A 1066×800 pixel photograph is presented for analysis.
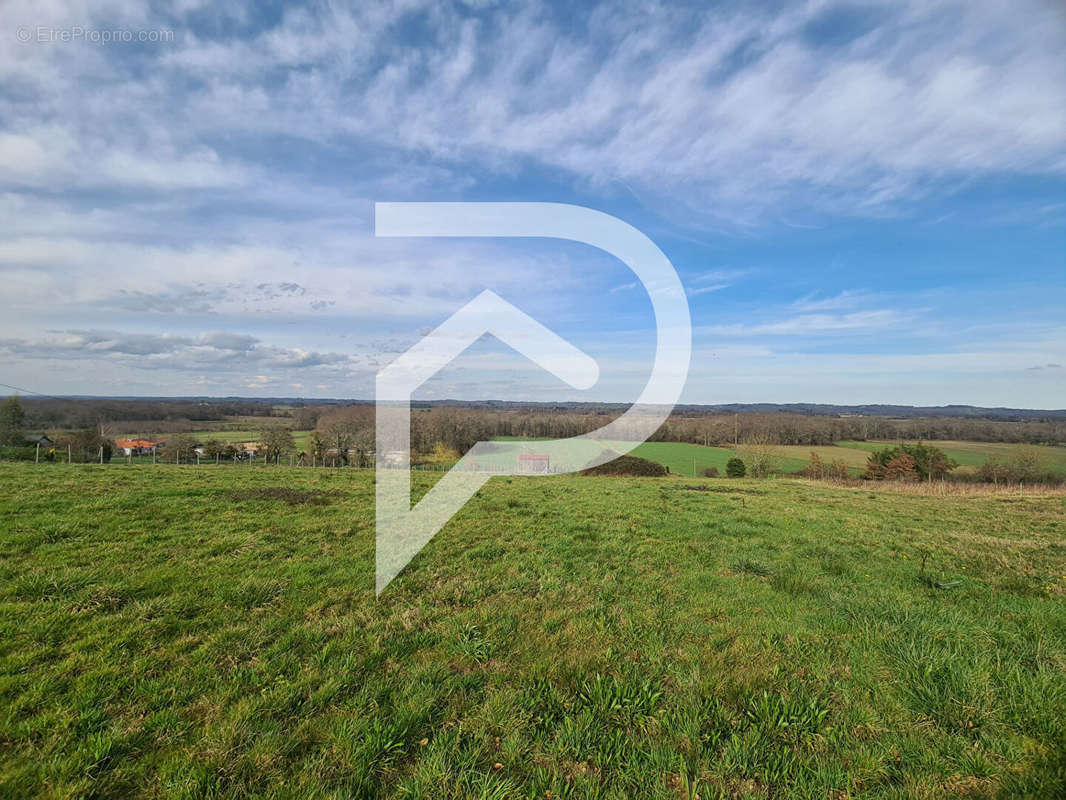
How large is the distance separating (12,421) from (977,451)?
10626cm

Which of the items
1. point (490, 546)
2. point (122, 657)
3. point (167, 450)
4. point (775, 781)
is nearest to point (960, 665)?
point (775, 781)

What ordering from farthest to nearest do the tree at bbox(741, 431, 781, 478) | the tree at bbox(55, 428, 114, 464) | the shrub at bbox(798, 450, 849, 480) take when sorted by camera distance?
the shrub at bbox(798, 450, 849, 480) < the tree at bbox(741, 431, 781, 478) < the tree at bbox(55, 428, 114, 464)

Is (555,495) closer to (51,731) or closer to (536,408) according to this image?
(51,731)

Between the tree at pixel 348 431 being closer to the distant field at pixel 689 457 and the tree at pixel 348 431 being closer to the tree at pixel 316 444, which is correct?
the tree at pixel 316 444

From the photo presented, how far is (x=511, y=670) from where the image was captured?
13.5 feet

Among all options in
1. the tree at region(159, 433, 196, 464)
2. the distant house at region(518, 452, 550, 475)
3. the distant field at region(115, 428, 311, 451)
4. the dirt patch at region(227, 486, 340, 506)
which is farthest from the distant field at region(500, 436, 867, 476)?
the dirt patch at region(227, 486, 340, 506)

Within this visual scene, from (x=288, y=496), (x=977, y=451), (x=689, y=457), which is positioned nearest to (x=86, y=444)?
(x=288, y=496)

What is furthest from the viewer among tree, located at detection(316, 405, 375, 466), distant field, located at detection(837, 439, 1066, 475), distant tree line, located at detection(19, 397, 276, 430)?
distant tree line, located at detection(19, 397, 276, 430)

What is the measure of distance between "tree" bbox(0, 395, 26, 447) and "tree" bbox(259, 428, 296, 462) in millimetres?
18773

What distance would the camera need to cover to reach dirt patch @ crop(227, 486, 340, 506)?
11.6m

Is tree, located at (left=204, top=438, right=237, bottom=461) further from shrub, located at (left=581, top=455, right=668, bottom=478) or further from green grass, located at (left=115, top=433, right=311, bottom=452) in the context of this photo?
shrub, located at (left=581, top=455, right=668, bottom=478)

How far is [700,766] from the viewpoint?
2.98 meters

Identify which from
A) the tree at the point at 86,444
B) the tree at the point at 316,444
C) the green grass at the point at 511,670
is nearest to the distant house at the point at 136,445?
the tree at the point at 86,444

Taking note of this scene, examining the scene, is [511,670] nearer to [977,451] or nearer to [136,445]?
[136,445]
